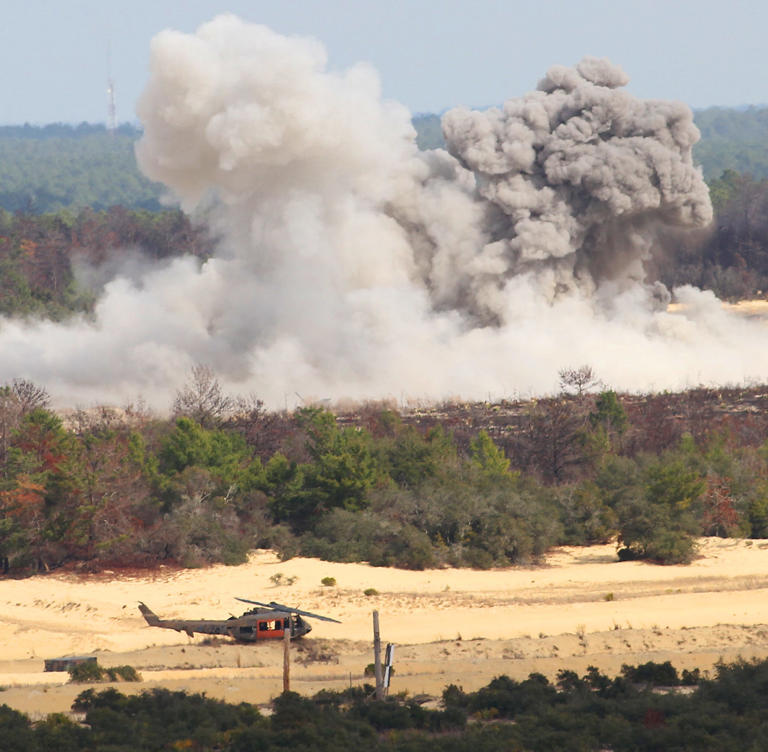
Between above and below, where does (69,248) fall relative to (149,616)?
above

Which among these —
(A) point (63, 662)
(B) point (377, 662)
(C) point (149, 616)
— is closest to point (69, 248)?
(C) point (149, 616)

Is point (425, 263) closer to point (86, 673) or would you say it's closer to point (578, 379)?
point (578, 379)

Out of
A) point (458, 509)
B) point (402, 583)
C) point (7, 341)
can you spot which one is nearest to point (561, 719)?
point (402, 583)

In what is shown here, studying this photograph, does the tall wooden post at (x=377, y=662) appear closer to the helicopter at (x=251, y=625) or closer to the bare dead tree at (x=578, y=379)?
the helicopter at (x=251, y=625)

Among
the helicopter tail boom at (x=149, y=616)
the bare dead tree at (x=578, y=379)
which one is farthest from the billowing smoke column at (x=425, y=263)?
the helicopter tail boom at (x=149, y=616)

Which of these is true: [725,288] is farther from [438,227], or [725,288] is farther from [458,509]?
[458,509]

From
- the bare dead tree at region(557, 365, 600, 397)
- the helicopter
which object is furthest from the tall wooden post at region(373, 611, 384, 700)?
the bare dead tree at region(557, 365, 600, 397)

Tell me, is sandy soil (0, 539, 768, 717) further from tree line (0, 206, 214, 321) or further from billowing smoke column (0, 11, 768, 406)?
tree line (0, 206, 214, 321)
